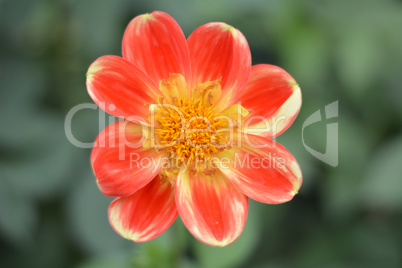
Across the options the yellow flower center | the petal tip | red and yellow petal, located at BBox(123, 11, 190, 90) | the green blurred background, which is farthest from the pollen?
the green blurred background

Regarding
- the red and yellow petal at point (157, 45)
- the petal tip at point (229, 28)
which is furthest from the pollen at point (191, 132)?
the petal tip at point (229, 28)

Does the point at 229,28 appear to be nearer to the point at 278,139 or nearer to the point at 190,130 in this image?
the point at 190,130

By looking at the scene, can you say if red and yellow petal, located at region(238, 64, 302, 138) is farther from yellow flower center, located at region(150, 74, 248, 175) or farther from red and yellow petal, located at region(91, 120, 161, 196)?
red and yellow petal, located at region(91, 120, 161, 196)

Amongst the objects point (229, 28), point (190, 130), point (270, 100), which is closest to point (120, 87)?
point (190, 130)

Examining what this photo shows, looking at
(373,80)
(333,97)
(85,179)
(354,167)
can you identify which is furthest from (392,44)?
(85,179)

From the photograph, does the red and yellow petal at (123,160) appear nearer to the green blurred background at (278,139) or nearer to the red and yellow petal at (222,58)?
the red and yellow petal at (222,58)

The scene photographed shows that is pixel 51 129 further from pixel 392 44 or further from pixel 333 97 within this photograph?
pixel 392 44
